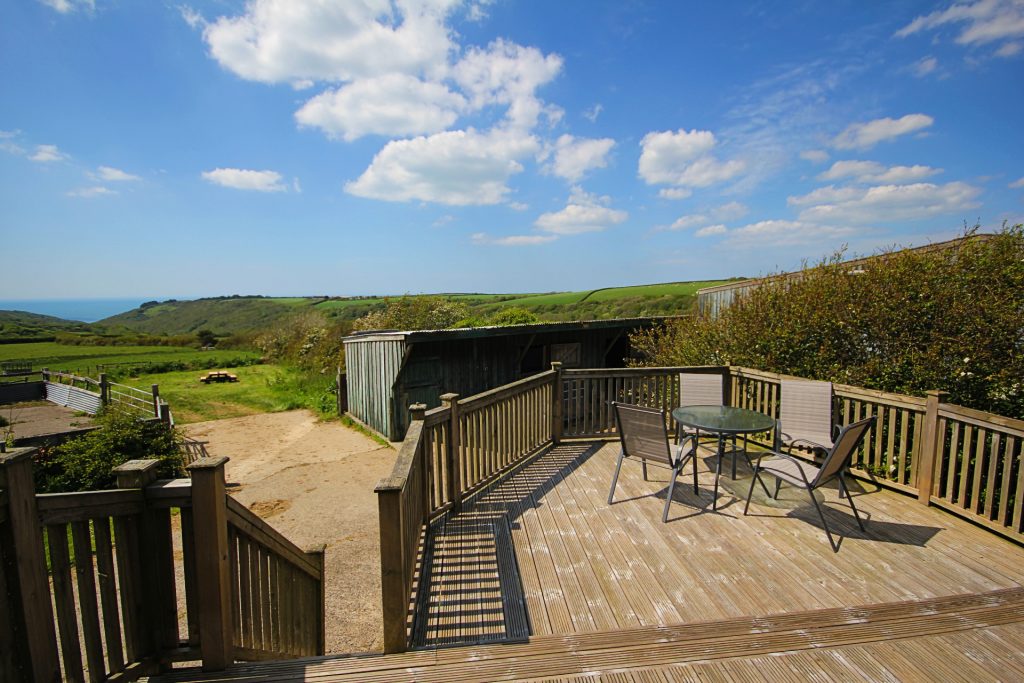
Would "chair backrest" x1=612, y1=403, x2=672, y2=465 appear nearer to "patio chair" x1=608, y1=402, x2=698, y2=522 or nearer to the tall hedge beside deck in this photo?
"patio chair" x1=608, y1=402, x2=698, y2=522

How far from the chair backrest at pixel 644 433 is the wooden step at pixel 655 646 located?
1.42m

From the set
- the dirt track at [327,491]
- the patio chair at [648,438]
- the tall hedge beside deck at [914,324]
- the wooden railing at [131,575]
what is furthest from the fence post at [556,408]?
the wooden railing at [131,575]

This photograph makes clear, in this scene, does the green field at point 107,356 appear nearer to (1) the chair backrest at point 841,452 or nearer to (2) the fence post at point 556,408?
(2) the fence post at point 556,408

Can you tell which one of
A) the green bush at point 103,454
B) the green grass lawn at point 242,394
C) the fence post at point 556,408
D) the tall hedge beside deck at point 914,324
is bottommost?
the green grass lawn at point 242,394

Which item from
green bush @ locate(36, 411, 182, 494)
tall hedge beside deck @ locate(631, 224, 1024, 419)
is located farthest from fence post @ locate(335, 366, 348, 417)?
tall hedge beside deck @ locate(631, 224, 1024, 419)

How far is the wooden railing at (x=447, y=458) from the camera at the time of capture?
7.17 feet

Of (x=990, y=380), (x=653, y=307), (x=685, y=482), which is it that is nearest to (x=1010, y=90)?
(x=990, y=380)

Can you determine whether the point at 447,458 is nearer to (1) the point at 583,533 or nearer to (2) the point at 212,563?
(1) the point at 583,533

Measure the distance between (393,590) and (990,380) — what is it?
598 cm

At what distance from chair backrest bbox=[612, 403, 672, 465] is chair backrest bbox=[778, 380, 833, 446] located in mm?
1589

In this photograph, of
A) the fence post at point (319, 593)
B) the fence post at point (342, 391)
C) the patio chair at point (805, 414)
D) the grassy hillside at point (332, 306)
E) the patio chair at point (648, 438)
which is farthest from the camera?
the grassy hillside at point (332, 306)

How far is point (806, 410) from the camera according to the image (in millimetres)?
4551

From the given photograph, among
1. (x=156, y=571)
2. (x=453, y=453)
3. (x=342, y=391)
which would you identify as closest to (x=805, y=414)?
(x=453, y=453)

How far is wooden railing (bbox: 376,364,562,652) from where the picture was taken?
2.19m
